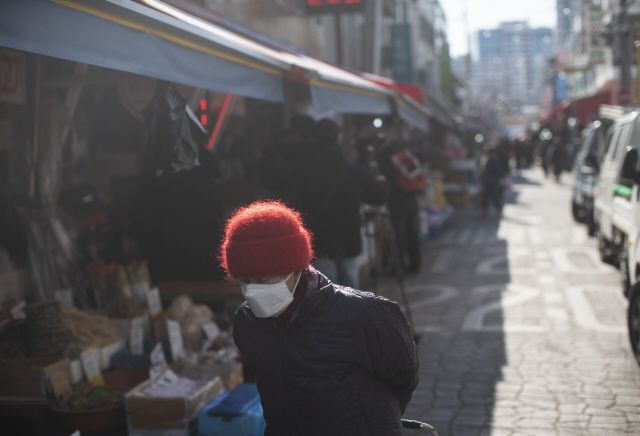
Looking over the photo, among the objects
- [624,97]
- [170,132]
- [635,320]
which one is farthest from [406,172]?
[624,97]

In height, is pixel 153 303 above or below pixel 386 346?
below

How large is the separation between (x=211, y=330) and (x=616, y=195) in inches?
198

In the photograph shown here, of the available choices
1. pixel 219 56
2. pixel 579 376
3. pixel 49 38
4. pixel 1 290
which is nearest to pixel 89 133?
pixel 1 290

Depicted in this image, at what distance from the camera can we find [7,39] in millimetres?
2588

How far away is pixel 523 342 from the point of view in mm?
6336

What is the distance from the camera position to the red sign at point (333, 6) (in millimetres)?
13664

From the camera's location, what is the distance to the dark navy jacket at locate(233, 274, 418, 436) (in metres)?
2.19

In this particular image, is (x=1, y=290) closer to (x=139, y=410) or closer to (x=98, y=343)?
(x=98, y=343)

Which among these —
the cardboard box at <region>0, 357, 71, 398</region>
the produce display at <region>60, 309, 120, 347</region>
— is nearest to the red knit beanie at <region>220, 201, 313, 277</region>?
the cardboard box at <region>0, 357, 71, 398</region>

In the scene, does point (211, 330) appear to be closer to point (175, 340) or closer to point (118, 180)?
point (175, 340)

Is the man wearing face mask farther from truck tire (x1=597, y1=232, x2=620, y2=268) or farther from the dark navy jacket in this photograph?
truck tire (x1=597, y1=232, x2=620, y2=268)

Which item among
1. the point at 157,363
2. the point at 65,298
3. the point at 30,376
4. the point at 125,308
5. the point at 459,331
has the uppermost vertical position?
the point at 65,298

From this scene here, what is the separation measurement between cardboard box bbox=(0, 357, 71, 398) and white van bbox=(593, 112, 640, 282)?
17.2ft

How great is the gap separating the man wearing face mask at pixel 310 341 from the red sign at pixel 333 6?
1229cm
